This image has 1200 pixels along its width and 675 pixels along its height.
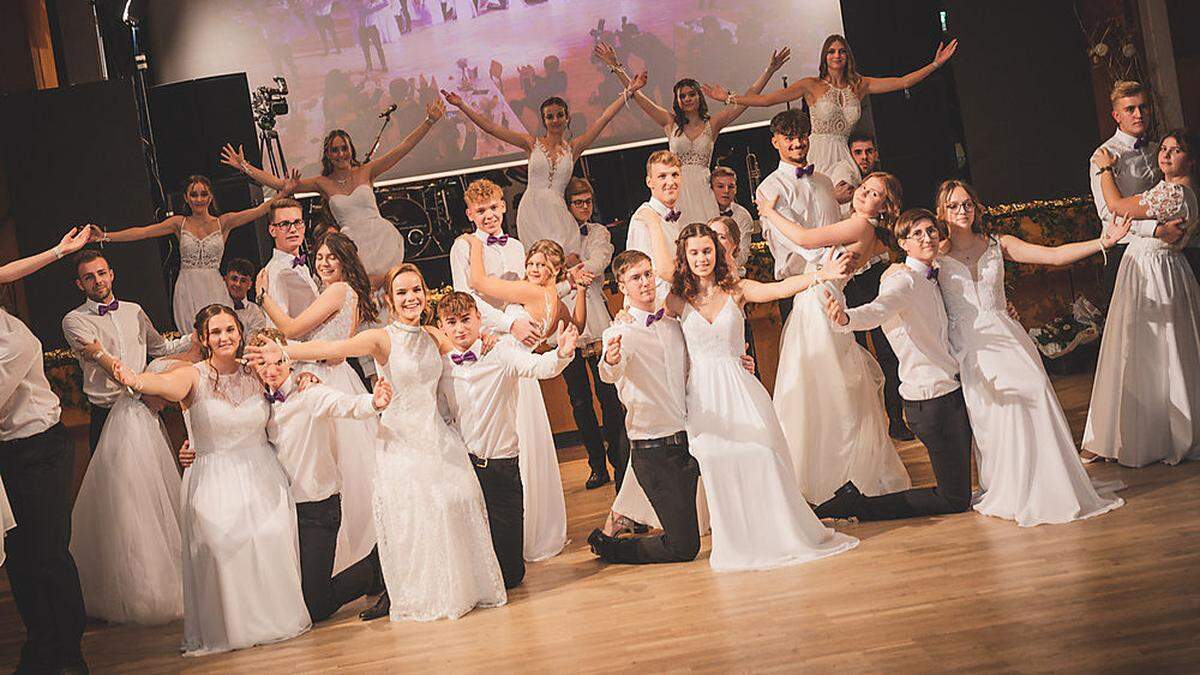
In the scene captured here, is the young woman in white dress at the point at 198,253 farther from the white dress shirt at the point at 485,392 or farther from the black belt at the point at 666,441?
the black belt at the point at 666,441

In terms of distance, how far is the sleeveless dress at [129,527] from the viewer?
601 cm

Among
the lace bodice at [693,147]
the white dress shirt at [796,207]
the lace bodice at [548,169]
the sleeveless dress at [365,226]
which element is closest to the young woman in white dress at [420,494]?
the white dress shirt at [796,207]

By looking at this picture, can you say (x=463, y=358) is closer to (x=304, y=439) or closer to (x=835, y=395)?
(x=304, y=439)

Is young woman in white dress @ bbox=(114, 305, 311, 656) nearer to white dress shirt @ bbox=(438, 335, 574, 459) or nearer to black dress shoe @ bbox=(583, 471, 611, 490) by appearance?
white dress shirt @ bbox=(438, 335, 574, 459)

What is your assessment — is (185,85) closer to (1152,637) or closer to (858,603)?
(858,603)

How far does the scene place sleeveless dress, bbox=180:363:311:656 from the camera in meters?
5.21

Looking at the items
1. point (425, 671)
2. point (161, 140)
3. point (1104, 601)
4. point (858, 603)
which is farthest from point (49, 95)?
→ point (1104, 601)

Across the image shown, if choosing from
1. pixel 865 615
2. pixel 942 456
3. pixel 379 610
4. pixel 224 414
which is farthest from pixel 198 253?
pixel 865 615

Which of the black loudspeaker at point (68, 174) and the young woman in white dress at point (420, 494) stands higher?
the black loudspeaker at point (68, 174)

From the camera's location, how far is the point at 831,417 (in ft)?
19.5

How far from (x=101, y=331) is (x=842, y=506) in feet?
11.7

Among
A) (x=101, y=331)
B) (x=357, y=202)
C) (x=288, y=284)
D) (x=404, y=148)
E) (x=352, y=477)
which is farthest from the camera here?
(x=404, y=148)

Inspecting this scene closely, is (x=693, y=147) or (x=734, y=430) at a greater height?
(x=693, y=147)

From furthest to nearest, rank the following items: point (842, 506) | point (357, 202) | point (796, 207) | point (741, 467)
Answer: point (357, 202), point (796, 207), point (842, 506), point (741, 467)
